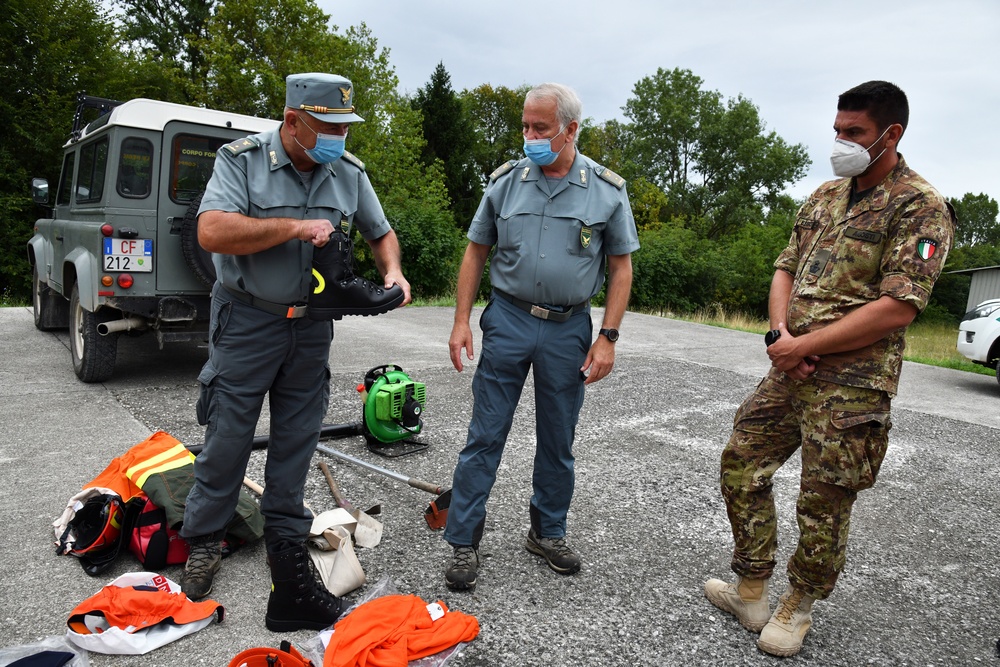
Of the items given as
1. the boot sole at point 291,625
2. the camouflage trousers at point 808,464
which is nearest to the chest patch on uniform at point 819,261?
the camouflage trousers at point 808,464

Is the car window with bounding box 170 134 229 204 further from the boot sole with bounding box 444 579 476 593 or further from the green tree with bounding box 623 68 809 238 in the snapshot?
the green tree with bounding box 623 68 809 238

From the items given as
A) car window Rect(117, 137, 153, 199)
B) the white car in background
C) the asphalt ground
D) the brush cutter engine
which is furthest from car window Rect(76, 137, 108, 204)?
the white car in background

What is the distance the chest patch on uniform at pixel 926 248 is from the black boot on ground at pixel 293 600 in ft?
8.15

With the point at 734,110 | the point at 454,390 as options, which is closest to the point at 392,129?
the point at 454,390

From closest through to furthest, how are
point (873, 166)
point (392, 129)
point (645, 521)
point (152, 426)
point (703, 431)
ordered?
point (873, 166)
point (645, 521)
point (152, 426)
point (703, 431)
point (392, 129)

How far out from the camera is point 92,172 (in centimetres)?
623

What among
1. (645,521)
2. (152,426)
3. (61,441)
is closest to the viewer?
(645,521)

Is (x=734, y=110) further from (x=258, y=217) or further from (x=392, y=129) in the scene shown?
(x=258, y=217)

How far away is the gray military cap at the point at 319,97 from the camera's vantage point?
2.66 meters

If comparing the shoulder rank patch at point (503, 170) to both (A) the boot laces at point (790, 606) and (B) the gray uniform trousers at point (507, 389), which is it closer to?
(B) the gray uniform trousers at point (507, 389)

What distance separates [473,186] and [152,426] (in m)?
33.1

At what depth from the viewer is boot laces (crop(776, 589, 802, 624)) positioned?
2734mm

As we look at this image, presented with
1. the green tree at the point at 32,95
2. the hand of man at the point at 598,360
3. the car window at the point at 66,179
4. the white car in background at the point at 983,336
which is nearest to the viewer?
the hand of man at the point at 598,360

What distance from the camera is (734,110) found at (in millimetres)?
51781
